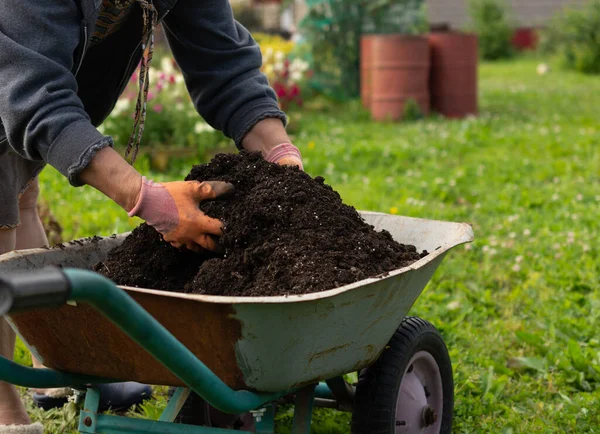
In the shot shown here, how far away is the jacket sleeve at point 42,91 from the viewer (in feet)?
6.48

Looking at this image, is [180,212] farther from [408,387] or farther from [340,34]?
[340,34]

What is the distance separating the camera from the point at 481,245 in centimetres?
468

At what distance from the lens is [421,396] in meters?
2.49

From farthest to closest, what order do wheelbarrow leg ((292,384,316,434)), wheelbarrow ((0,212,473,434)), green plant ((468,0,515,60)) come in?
green plant ((468,0,515,60)), wheelbarrow leg ((292,384,316,434)), wheelbarrow ((0,212,473,434))

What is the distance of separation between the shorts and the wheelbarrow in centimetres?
26

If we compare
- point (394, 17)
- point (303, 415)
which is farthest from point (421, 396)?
point (394, 17)

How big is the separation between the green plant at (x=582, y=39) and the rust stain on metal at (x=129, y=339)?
14.2 m

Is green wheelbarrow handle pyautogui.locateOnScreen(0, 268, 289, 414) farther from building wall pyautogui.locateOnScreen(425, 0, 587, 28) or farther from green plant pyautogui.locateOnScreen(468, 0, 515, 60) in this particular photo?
building wall pyautogui.locateOnScreen(425, 0, 587, 28)

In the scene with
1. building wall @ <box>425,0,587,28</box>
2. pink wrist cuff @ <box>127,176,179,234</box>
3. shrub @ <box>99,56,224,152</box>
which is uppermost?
pink wrist cuff @ <box>127,176,179,234</box>

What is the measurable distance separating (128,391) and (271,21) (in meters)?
20.0

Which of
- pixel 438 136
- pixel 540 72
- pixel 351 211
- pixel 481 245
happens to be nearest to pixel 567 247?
pixel 481 245

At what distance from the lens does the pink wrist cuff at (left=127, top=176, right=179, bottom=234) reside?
6.53 feet

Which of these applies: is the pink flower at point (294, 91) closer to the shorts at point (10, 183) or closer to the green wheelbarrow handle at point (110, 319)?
the shorts at point (10, 183)


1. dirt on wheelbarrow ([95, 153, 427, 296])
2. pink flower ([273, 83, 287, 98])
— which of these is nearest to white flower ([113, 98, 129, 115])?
pink flower ([273, 83, 287, 98])
